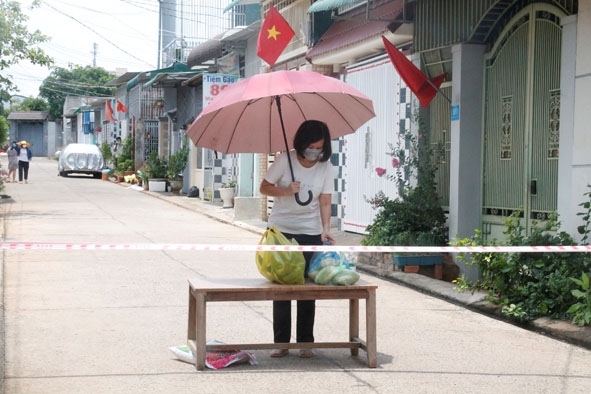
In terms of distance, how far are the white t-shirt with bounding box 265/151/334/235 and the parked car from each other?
3838 cm

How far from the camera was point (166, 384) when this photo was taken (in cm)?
586

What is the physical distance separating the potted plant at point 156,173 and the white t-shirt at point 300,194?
26.8 m

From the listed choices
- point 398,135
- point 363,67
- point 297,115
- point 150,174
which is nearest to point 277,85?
point 297,115

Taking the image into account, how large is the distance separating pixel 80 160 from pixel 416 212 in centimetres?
3436

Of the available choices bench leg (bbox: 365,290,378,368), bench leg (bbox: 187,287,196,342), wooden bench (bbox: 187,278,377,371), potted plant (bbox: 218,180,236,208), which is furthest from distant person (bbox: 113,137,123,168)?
bench leg (bbox: 365,290,378,368)

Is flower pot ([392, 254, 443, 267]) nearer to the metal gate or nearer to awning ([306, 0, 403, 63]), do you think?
the metal gate

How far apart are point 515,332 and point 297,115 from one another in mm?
2822

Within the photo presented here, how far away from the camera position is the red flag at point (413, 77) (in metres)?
12.1

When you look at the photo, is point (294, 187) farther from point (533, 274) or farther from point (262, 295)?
point (533, 274)

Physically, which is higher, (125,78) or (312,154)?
(125,78)

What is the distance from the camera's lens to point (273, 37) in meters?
16.7

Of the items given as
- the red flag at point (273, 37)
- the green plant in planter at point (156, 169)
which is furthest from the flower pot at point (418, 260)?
the green plant in planter at point (156, 169)

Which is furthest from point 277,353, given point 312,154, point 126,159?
point 126,159

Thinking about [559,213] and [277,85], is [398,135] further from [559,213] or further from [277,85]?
[277,85]
